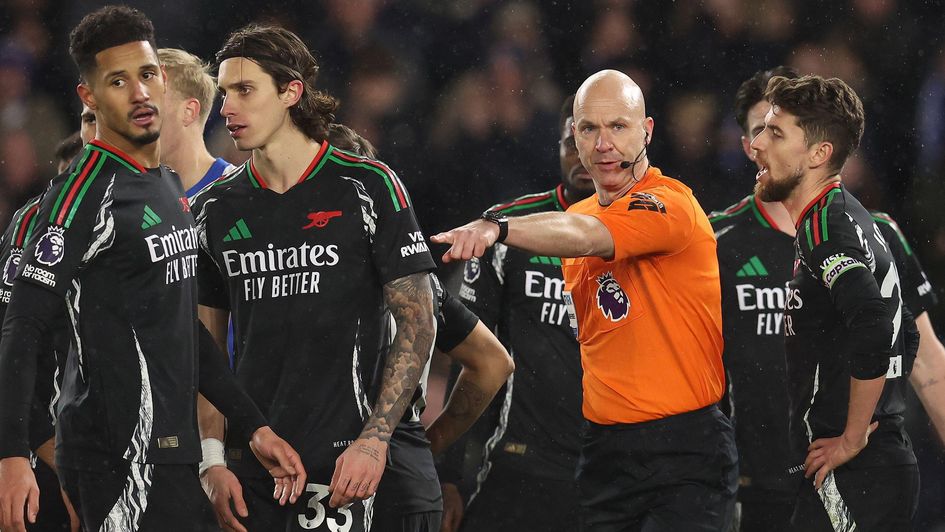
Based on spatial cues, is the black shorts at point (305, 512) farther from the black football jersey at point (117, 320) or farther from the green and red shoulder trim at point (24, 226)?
the green and red shoulder trim at point (24, 226)

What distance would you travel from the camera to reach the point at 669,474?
351cm

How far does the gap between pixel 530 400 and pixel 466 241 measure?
2.12 meters

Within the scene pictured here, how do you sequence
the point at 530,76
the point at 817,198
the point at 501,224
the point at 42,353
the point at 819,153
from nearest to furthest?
the point at 501,224
the point at 817,198
the point at 819,153
the point at 42,353
the point at 530,76

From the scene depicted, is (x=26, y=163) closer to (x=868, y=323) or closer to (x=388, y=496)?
(x=388, y=496)

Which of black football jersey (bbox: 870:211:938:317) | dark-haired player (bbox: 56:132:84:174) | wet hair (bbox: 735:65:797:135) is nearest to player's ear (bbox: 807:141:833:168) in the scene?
black football jersey (bbox: 870:211:938:317)

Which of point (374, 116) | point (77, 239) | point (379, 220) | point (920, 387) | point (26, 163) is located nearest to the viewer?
point (77, 239)

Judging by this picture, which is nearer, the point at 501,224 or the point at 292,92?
the point at 501,224

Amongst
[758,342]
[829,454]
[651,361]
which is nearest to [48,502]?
[651,361]

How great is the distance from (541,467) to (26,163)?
12.5 feet

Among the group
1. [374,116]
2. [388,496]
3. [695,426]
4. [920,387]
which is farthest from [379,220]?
[374,116]

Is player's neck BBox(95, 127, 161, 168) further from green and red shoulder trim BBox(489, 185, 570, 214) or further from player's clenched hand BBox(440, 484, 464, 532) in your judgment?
player's clenched hand BBox(440, 484, 464, 532)

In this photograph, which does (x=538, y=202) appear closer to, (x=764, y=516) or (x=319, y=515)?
(x=764, y=516)

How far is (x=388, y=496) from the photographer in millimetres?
3500

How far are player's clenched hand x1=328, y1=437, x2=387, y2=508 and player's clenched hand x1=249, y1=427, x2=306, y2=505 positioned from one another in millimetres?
100
